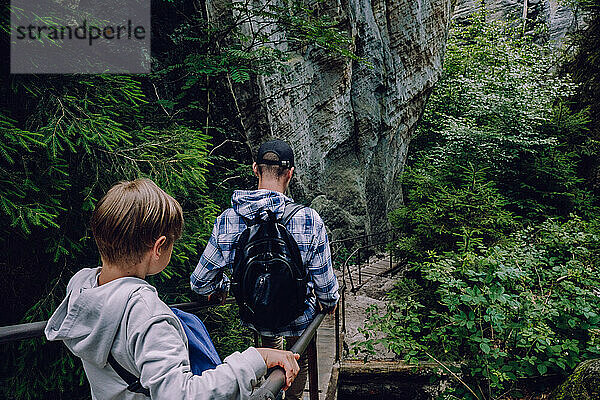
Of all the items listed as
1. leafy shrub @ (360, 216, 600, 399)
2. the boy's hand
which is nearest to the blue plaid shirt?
the boy's hand

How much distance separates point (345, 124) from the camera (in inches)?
439

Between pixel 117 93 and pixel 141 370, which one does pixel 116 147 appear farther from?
pixel 141 370

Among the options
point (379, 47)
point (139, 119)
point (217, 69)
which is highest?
point (379, 47)

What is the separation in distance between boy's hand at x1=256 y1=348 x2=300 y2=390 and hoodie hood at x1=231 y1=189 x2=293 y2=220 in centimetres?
85

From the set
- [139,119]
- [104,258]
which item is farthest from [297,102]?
[104,258]

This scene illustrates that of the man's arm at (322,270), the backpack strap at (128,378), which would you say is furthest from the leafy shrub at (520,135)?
the backpack strap at (128,378)

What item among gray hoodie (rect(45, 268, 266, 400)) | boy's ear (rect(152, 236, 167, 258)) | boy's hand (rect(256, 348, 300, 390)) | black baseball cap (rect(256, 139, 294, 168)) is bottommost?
boy's hand (rect(256, 348, 300, 390))

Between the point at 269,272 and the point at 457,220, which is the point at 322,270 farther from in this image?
the point at 457,220

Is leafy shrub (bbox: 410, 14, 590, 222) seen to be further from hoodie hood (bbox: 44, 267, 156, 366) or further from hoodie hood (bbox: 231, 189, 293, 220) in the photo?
hoodie hood (bbox: 44, 267, 156, 366)

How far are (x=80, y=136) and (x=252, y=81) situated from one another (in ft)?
13.0

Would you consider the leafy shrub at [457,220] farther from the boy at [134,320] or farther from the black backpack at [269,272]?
the boy at [134,320]

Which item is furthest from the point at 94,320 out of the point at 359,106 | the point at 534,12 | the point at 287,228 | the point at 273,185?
the point at 534,12

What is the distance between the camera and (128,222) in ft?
3.52

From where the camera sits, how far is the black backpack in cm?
189
